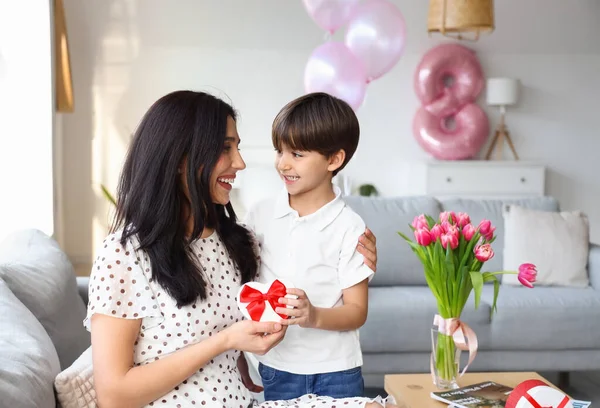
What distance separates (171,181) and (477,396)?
1.14m

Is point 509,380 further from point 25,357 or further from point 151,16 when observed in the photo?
point 151,16

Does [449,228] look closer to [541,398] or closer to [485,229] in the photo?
[485,229]

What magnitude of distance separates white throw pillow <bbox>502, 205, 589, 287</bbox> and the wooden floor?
0.44 m

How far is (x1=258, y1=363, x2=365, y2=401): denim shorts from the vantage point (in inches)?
73.0

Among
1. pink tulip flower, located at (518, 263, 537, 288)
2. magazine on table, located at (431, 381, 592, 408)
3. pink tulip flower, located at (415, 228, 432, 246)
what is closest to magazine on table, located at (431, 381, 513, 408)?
magazine on table, located at (431, 381, 592, 408)

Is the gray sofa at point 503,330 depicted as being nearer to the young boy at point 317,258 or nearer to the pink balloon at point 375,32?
the young boy at point 317,258

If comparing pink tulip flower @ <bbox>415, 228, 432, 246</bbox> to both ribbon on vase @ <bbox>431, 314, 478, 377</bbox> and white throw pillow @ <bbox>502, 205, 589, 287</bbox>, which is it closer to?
ribbon on vase @ <bbox>431, 314, 478, 377</bbox>

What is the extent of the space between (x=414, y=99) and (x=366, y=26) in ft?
6.00

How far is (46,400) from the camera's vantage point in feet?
4.57

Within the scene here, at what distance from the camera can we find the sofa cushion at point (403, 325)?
10.6 ft

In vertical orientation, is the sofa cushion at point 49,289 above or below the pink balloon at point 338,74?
below

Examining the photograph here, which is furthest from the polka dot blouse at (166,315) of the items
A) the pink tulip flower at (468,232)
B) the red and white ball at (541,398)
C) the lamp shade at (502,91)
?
the lamp shade at (502,91)

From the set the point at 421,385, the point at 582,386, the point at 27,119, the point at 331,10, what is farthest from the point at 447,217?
the point at 27,119

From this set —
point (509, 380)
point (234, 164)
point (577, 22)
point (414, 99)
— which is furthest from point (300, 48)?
point (234, 164)
